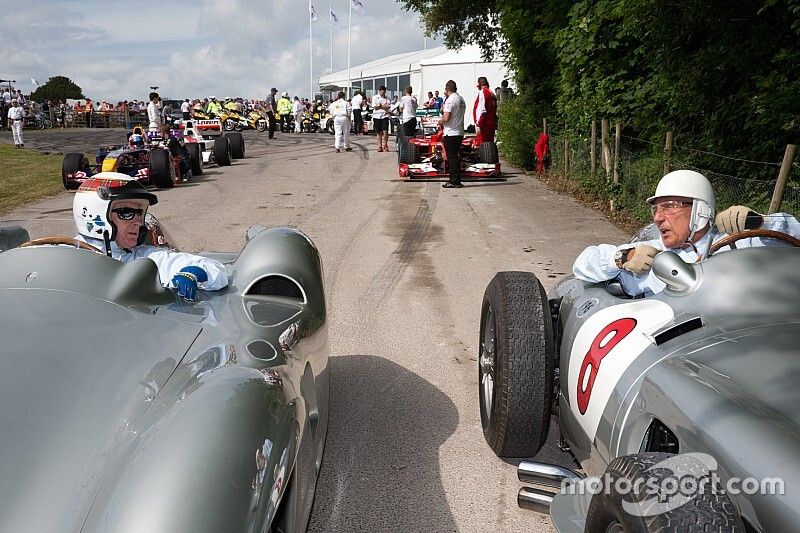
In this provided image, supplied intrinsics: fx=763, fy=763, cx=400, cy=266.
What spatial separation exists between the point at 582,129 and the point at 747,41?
169 inches

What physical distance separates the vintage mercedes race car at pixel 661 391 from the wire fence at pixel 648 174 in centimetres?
466

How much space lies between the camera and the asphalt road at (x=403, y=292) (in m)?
3.63

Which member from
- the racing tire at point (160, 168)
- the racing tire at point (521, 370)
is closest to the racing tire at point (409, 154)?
the racing tire at point (160, 168)

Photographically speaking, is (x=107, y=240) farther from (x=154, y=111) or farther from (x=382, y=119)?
(x=382, y=119)

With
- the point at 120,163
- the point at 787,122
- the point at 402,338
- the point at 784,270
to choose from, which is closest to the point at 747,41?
the point at 787,122

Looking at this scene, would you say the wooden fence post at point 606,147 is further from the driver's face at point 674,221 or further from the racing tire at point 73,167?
the racing tire at point 73,167

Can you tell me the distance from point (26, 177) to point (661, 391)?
18.0 m

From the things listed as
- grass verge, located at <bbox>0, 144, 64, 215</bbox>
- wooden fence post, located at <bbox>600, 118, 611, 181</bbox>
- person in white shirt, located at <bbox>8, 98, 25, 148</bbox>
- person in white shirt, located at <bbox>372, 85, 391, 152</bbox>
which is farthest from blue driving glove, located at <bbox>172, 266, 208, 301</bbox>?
person in white shirt, located at <bbox>8, 98, 25, 148</bbox>

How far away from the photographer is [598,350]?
3.14 metres

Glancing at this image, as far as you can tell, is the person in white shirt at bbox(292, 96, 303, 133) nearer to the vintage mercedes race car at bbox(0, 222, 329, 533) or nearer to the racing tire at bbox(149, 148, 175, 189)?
the racing tire at bbox(149, 148, 175, 189)

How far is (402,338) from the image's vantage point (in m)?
5.91

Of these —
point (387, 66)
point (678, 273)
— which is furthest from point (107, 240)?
point (387, 66)

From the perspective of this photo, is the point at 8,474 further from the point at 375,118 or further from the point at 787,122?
the point at 375,118

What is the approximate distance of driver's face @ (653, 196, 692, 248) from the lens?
12.0 feet
